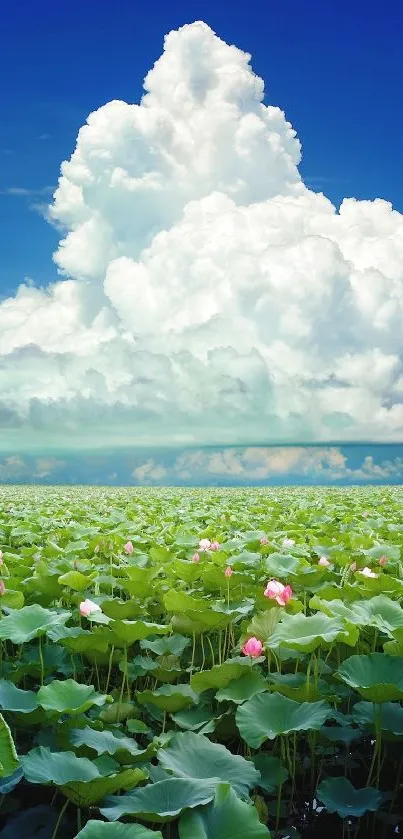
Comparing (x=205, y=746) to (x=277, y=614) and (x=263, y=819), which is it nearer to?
(x=263, y=819)

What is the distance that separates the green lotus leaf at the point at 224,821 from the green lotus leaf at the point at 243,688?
2.76ft

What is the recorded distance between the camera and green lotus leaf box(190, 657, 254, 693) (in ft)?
8.72

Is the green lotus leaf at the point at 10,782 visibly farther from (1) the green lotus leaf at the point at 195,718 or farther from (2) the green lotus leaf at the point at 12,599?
(2) the green lotus leaf at the point at 12,599

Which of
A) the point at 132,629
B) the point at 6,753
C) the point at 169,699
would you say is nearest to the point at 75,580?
the point at 132,629

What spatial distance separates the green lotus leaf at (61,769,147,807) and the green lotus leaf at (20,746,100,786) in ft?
0.06

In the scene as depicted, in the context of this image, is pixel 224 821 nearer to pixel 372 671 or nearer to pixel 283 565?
pixel 372 671

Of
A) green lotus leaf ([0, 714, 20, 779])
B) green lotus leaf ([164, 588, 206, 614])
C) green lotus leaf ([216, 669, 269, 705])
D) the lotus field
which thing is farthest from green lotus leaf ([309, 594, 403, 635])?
green lotus leaf ([0, 714, 20, 779])

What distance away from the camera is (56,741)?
245 cm

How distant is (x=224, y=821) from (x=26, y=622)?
65.4 inches

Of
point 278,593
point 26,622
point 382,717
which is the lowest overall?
point 382,717

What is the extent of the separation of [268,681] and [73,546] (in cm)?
326

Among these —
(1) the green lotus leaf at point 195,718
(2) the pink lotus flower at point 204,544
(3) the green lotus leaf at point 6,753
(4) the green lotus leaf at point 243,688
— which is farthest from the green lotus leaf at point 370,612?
(2) the pink lotus flower at point 204,544

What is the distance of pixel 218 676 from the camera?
271cm

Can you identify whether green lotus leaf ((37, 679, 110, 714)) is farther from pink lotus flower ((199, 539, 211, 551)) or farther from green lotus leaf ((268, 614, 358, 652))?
pink lotus flower ((199, 539, 211, 551))
